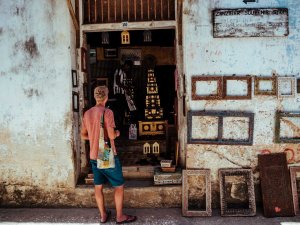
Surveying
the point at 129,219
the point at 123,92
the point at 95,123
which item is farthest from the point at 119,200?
the point at 123,92

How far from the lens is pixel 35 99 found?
5531 mm

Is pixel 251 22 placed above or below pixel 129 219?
above

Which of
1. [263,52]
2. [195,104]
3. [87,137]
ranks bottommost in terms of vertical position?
[87,137]

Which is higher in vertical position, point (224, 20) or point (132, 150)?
point (224, 20)

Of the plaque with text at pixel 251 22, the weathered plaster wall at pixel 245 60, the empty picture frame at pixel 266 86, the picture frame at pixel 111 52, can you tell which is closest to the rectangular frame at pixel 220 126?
the weathered plaster wall at pixel 245 60

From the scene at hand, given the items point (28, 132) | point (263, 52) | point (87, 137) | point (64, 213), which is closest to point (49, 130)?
point (28, 132)

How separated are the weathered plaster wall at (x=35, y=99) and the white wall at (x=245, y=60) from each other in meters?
1.98

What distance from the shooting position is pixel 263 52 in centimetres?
521

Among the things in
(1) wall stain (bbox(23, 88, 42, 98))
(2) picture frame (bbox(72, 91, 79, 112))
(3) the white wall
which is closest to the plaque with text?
(3) the white wall

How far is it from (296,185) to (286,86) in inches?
61.9

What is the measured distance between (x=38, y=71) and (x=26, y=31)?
0.67 m

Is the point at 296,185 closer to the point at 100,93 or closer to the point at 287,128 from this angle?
the point at 287,128

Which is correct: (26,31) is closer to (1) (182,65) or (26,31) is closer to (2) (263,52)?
(1) (182,65)

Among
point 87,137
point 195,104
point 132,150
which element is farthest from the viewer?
point 132,150
